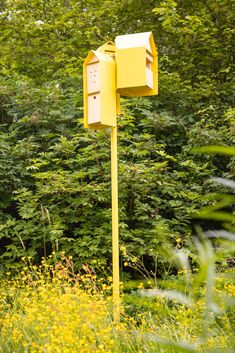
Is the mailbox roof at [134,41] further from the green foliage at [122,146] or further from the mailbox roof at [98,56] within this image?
the green foliage at [122,146]

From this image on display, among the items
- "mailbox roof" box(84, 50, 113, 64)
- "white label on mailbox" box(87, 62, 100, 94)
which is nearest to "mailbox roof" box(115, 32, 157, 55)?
"mailbox roof" box(84, 50, 113, 64)

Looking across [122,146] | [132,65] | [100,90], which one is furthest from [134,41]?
[122,146]

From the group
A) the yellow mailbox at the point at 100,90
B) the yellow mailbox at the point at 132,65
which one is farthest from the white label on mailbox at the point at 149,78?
the yellow mailbox at the point at 100,90

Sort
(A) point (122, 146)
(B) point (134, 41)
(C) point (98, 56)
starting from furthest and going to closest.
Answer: (A) point (122, 146) < (B) point (134, 41) < (C) point (98, 56)

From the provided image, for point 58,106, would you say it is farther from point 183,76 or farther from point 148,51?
point 148,51

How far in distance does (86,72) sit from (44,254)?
2261 mm

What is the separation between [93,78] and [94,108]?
21cm

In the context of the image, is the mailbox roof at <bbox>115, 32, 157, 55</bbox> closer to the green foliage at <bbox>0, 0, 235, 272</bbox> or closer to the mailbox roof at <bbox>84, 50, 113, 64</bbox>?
the mailbox roof at <bbox>84, 50, 113, 64</bbox>

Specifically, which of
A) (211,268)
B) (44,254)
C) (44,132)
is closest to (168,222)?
→ (44,254)

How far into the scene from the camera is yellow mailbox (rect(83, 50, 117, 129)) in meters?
4.25

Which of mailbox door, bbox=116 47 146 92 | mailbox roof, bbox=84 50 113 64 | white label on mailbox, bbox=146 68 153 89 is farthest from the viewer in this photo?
white label on mailbox, bbox=146 68 153 89

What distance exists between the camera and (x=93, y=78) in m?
4.34

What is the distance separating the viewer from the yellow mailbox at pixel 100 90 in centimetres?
425

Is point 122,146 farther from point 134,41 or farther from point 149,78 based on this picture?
point 134,41
